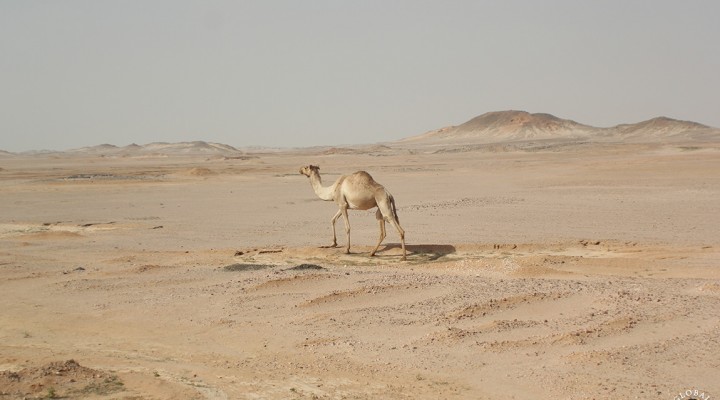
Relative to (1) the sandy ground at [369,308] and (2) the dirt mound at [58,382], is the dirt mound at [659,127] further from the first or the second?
(2) the dirt mound at [58,382]

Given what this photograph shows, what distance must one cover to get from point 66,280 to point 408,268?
21.8 ft

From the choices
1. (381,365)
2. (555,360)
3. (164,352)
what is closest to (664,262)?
(555,360)

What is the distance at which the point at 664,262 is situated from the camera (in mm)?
13867

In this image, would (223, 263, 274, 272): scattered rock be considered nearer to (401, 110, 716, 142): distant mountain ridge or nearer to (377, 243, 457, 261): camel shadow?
(377, 243, 457, 261): camel shadow

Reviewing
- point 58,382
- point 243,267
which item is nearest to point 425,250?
point 243,267

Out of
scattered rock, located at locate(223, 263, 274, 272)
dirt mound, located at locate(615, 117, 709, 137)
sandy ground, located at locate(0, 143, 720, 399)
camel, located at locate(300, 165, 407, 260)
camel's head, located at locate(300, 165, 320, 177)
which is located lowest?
sandy ground, located at locate(0, 143, 720, 399)

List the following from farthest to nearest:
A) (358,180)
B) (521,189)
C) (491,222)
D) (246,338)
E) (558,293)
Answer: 1. (521,189)
2. (491,222)
3. (358,180)
4. (558,293)
5. (246,338)

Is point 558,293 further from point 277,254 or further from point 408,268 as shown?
point 277,254

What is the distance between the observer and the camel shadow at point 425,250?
15703 mm

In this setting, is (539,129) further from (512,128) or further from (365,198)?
(365,198)

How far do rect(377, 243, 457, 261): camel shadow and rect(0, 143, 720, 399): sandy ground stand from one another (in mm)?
92

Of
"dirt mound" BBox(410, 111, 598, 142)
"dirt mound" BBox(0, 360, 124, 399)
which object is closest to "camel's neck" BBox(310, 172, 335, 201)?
"dirt mound" BBox(0, 360, 124, 399)

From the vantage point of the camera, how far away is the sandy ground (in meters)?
7.74

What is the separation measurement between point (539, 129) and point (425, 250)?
521ft
